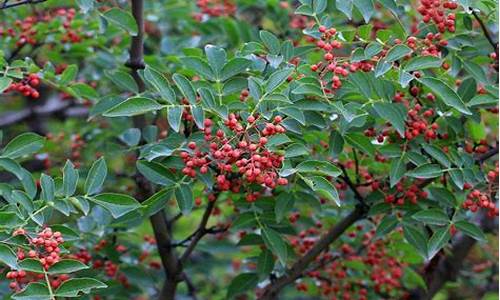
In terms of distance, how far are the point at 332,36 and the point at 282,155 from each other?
0.32 m

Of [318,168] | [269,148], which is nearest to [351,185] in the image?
[318,168]

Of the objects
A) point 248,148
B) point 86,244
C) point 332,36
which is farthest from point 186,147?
point 86,244

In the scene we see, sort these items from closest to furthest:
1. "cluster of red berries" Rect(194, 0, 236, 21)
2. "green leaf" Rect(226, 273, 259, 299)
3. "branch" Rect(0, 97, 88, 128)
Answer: "green leaf" Rect(226, 273, 259, 299) → "cluster of red berries" Rect(194, 0, 236, 21) → "branch" Rect(0, 97, 88, 128)

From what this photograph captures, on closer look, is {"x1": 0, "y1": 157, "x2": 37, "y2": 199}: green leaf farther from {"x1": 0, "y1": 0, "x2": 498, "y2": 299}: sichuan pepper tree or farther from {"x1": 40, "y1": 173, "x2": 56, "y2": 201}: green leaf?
{"x1": 40, "y1": 173, "x2": 56, "y2": 201}: green leaf

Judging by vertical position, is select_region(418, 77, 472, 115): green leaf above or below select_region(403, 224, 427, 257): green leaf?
above

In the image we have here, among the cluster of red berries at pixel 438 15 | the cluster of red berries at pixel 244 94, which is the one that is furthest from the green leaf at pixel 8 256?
the cluster of red berries at pixel 438 15

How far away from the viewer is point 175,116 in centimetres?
186

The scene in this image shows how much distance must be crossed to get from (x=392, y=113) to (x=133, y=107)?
→ 0.57 metres

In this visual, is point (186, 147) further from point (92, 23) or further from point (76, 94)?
point (92, 23)

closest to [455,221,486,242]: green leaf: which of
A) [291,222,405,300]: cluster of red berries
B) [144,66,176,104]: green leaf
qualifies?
[291,222,405,300]: cluster of red berries

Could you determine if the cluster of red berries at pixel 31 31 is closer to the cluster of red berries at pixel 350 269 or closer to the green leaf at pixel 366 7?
the cluster of red berries at pixel 350 269

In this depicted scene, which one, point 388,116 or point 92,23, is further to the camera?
point 92,23

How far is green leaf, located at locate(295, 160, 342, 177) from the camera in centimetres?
183

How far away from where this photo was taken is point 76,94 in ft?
7.76
